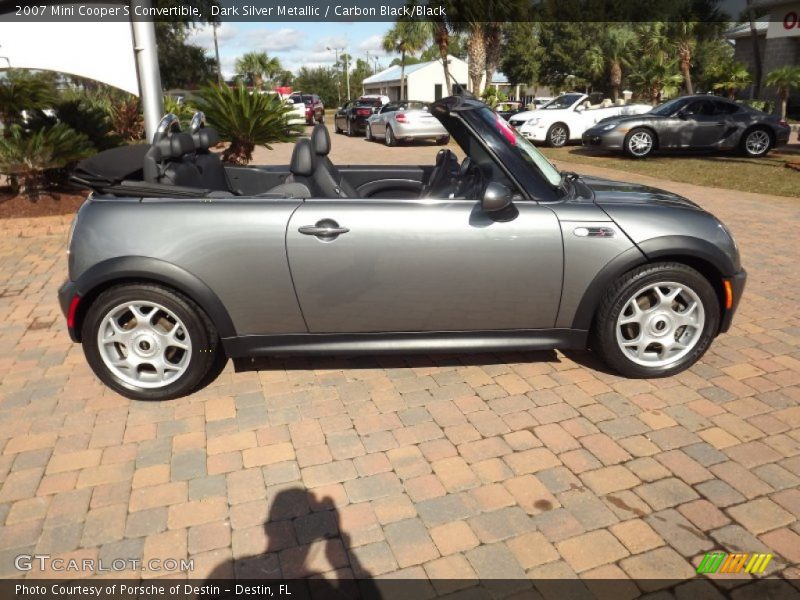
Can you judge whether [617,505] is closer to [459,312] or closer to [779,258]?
[459,312]

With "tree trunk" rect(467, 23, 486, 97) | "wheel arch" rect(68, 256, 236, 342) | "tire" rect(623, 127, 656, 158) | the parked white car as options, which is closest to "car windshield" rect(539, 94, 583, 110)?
the parked white car

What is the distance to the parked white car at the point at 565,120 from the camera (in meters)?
17.2

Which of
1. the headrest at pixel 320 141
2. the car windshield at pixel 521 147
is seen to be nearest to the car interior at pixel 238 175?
the headrest at pixel 320 141

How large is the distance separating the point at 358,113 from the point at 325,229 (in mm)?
22300

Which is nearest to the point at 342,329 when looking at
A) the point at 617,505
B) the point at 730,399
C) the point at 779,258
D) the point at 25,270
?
the point at 617,505

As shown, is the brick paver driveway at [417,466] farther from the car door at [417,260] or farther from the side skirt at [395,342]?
the car door at [417,260]

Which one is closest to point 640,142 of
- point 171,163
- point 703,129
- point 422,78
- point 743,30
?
point 703,129

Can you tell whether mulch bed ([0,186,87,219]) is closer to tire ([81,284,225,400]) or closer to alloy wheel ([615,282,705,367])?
tire ([81,284,225,400])

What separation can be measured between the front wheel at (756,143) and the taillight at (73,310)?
15.4 meters

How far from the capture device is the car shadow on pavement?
7.25ft

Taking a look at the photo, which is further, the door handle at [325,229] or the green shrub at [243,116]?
the green shrub at [243,116]

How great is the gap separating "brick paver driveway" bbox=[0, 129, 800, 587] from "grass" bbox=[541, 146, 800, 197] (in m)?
7.96

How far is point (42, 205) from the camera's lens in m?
8.62

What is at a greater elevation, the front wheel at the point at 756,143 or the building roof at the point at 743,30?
the building roof at the point at 743,30
